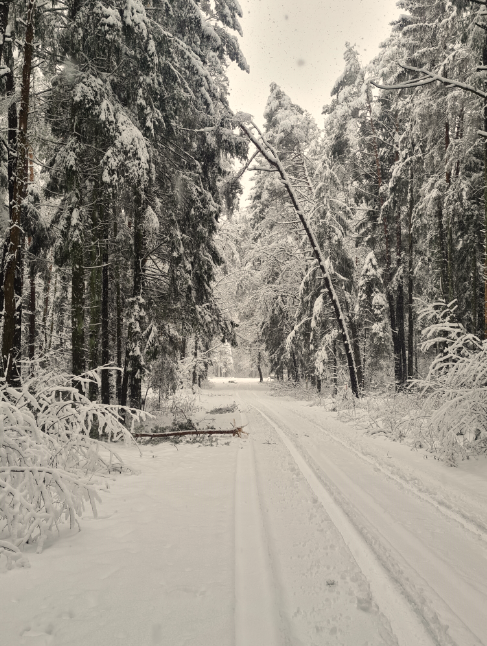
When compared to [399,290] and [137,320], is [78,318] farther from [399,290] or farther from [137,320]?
[399,290]

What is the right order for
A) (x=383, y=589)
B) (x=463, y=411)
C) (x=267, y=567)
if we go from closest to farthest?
(x=383, y=589) → (x=267, y=567) → (x=463, y=411)

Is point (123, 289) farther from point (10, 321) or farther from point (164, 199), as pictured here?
point (10, 321)

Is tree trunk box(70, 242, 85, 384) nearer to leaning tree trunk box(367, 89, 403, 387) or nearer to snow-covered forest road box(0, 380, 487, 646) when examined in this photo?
snow-covered forest road box(0, 380, 487, 646)

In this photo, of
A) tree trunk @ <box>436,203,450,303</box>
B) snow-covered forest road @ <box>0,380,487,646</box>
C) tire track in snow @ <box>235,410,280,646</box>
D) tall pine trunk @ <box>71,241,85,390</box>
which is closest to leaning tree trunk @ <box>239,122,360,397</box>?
tree trunk @ <box>436,203,450,303</box>

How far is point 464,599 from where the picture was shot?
2471mm

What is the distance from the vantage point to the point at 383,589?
2.58 m

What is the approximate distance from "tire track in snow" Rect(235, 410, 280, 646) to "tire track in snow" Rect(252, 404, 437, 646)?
0.76 metres

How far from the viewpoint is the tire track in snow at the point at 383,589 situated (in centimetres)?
215

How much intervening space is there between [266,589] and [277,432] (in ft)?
22.9

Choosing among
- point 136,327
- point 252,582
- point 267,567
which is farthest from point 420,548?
point 136,327

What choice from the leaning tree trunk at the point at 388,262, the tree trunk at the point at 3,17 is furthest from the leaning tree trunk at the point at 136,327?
the leaning tree trunk at the point at 388,262

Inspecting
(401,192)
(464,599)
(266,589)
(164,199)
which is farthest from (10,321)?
(401,192)

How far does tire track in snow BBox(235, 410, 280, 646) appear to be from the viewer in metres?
2.13

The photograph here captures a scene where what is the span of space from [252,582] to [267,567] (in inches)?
9.4
